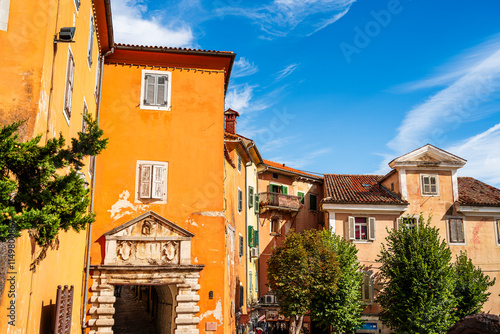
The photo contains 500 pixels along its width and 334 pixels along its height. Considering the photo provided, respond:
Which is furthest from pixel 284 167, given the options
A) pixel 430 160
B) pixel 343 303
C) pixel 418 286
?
pixel 418 286

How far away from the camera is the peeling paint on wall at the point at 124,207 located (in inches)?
718

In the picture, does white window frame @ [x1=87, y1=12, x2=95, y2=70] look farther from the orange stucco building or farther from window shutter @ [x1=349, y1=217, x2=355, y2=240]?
window shutter @ [x1=349, y1=217, x2=355, y2=240]

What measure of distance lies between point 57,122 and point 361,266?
74.4ft

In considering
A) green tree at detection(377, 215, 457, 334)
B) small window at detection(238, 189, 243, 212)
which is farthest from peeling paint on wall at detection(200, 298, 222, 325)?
green tree at detection(377, 215, 457, 334)

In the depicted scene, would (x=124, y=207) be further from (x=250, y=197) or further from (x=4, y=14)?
(x=250, y=197)

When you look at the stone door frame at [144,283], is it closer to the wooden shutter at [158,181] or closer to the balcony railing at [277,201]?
the wooden shutter at [158,181]

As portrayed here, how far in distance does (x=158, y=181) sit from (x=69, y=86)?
21.4 ft

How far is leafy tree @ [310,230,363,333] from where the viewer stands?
26.9 meters

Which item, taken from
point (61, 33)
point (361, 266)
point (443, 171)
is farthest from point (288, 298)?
point (61, 33)

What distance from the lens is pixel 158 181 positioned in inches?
733

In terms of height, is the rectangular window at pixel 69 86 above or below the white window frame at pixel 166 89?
below

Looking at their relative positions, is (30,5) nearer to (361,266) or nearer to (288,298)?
(288,298)

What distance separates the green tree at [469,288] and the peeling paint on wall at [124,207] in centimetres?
1895

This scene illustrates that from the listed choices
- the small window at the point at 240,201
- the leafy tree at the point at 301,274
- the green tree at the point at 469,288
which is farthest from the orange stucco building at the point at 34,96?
the green tree at the point at 469,288
